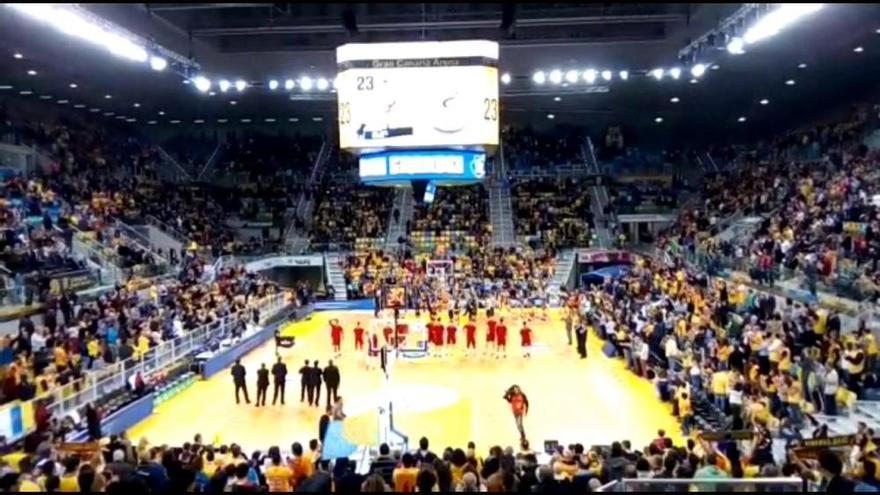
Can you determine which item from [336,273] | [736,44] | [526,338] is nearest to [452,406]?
[526,338]

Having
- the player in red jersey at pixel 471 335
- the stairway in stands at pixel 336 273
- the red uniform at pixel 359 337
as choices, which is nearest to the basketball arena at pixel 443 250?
the stairway in stands at pixel 336 273

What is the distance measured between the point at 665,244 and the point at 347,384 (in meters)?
19.4

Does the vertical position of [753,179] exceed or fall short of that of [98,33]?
it falls short

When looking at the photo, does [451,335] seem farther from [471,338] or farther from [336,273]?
[336,273]

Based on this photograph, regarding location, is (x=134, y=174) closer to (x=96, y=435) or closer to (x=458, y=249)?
(x=458, y=249)

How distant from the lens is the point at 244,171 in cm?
4884

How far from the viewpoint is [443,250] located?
131 ft

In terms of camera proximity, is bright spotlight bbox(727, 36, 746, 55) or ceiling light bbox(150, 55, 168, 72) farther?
ceiling light bbox(150, 55, 168, 72)

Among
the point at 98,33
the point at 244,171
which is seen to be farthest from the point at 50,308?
the point at 244,171

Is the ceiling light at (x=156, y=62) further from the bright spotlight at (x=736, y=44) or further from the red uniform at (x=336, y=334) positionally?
the bright spotlight at (x=736, y=44)

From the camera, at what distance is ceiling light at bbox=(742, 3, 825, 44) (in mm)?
16500

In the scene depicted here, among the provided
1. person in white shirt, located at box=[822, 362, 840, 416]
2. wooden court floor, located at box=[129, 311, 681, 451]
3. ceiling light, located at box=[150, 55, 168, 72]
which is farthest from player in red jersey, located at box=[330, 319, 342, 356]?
person in white shirt, located at box=[822, 362, 840, 416]

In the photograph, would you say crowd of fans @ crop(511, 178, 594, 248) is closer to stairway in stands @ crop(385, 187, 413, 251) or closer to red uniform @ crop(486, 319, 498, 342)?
stairway in stands @ crop(385, 187, 413, 251)

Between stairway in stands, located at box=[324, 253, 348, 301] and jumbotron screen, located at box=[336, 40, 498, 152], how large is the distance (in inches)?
760
